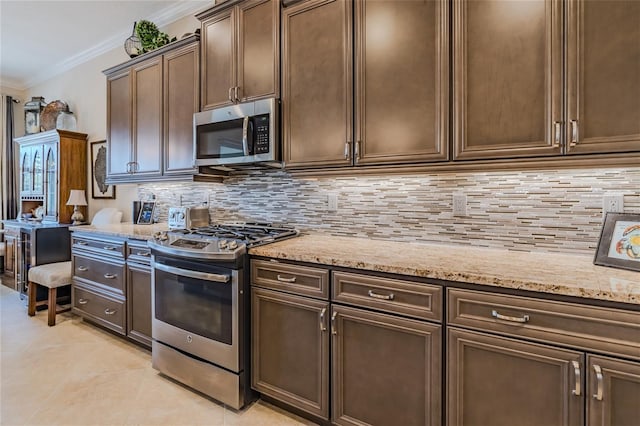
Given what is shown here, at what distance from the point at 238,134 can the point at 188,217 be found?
0.96m

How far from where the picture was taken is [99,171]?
4.01 metres

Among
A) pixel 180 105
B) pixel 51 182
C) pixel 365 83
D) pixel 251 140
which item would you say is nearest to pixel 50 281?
pixel 51 182

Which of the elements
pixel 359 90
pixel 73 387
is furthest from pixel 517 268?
pixel 73 387

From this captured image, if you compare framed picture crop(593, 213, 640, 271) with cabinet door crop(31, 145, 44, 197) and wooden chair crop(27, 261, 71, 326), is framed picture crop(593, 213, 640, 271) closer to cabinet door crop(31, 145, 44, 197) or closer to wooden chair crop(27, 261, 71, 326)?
wooden chair crop(27, 261, 71, 326)

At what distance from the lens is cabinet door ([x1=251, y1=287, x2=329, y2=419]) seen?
1.65 metres

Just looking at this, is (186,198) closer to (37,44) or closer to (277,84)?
(277,84)

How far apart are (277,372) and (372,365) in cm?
58

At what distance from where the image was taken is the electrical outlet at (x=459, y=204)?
188 centimetres

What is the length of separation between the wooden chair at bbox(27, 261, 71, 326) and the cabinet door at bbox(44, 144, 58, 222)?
100 centimetres

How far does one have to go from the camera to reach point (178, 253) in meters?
1.98

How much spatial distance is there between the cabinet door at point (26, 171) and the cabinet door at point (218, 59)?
3.63m

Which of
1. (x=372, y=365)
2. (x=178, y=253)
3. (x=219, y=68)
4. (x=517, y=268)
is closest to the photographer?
(x=517, y=268)

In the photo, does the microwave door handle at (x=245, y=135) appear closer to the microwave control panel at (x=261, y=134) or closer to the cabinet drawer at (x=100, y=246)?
the microwave control panel at (x=261, y=134)

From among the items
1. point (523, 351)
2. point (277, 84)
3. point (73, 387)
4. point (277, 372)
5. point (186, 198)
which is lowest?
point (73, 387)
